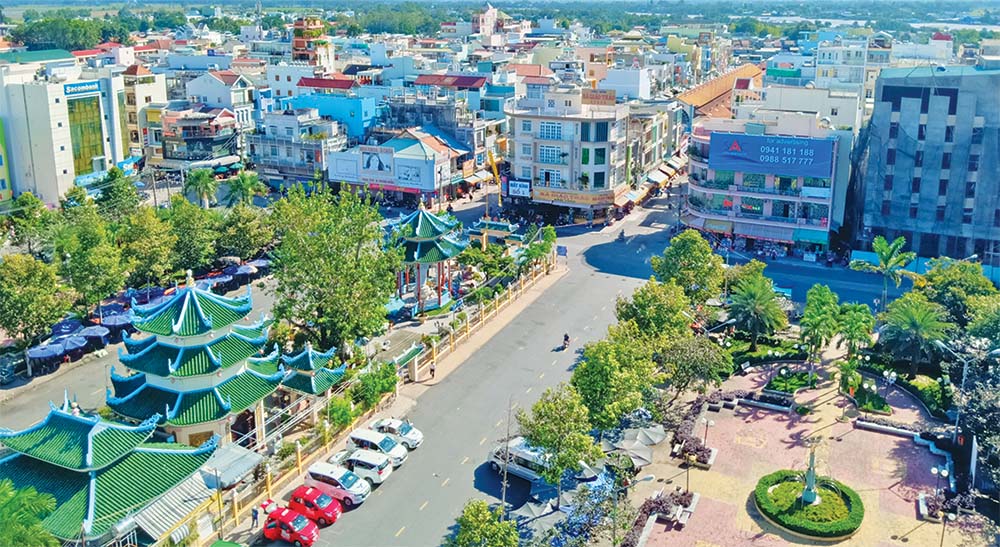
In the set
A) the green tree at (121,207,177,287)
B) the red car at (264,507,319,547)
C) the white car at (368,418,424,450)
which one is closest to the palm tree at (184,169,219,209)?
the green tree at (121,207,177,287)

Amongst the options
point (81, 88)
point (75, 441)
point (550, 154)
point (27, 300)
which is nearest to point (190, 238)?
point (27, 300)

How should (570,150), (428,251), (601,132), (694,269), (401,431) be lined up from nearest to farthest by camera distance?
(401,431), (694,269), (428,251), (601,132), (570,150)

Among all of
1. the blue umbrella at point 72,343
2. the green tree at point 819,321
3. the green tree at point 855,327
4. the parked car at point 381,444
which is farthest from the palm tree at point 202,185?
the green tree at point 855,327

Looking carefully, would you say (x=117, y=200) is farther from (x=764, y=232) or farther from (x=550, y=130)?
(x=764, y=232)

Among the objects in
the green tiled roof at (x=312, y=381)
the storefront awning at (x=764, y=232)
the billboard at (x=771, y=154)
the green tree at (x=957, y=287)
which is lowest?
the green tiled roof at (x=312, y=381)

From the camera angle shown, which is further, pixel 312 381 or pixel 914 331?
pixel 914 331

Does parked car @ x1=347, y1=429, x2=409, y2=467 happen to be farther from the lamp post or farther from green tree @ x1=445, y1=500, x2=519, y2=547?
green tree @ x1=445, y1=500, x2=519, y2=547

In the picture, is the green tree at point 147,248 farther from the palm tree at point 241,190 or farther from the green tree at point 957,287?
the green tree at point 957,287

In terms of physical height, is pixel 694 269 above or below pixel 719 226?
above
